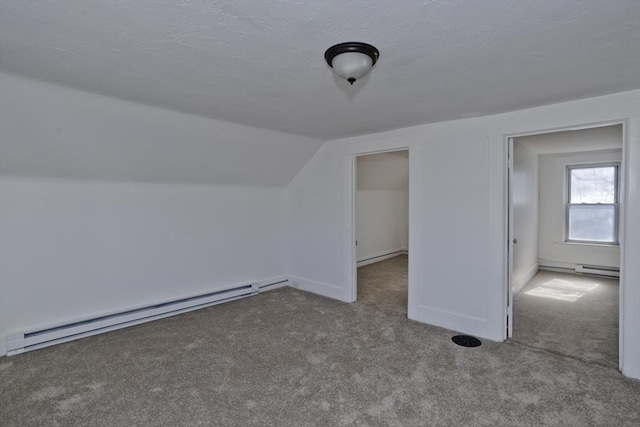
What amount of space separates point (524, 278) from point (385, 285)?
7.09 ft

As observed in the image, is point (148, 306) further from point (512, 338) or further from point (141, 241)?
point (512, 338)

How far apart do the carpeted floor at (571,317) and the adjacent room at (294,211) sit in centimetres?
4

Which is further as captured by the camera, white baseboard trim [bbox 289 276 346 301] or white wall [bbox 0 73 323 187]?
white baseboard trim [bbox 289 276 346 301]

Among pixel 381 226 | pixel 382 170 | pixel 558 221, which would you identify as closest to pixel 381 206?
pixel 381 226

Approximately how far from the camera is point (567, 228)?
226 inches

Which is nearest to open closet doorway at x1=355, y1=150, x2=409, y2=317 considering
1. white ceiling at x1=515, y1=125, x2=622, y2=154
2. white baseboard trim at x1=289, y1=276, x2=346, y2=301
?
white baseboard trim at x1=289, y1=276, x2=346, y2=301

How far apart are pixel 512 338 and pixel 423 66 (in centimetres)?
274

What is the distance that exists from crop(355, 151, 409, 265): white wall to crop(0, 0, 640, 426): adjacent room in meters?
1.70

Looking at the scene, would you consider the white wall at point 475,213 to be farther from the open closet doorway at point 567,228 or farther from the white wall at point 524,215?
the white wall at point 524,215

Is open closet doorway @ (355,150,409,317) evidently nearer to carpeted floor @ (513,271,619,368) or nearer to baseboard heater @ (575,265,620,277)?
carpeted floor @ (513,271,619,368)

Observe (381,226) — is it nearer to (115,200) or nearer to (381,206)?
(381,206)

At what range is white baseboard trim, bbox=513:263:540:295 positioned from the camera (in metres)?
4.62

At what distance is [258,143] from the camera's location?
385cm

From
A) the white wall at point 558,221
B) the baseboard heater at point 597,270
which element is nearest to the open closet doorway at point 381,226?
the white wall at point 558,221
